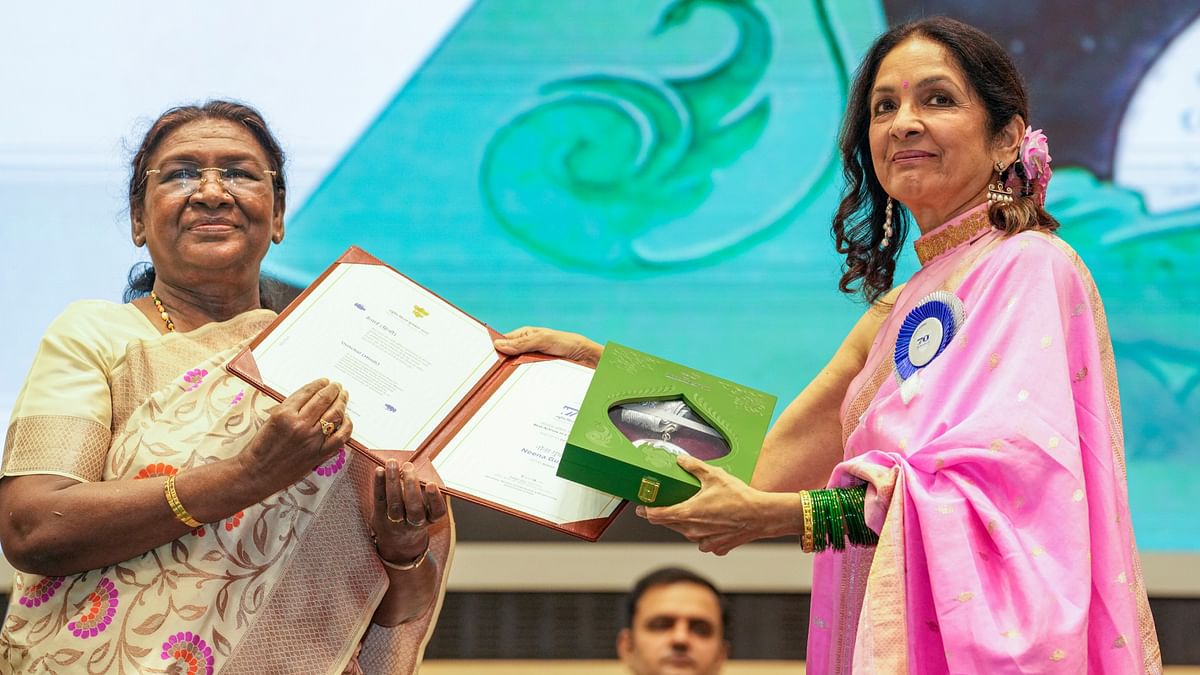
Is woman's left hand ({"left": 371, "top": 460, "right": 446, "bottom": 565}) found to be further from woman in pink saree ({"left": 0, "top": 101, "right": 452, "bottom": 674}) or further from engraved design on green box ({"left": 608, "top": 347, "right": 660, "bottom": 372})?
engraved design on green box ({"left": 608, "top": 347, "right": 660, "bottom": 372})

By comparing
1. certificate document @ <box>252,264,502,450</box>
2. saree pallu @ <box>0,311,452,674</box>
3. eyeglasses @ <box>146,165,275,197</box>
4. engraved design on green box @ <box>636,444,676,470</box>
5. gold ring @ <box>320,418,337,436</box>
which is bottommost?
saree pallu @ <box>0,311,452,674</box>

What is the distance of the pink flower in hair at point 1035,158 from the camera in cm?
206

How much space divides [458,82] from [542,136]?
0.25m

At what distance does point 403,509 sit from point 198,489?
30 centimetres

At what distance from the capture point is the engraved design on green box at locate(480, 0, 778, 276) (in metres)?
3.54

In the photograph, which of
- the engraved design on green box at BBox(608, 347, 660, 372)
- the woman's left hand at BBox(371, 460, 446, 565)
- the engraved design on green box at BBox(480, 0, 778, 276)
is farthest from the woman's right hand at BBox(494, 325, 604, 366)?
the engraved design on green box at BBox(480, 0, 778, 276)

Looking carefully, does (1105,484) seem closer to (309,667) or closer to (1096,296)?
(1096,296)

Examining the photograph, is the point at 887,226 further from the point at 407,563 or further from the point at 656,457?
the point at 407,563

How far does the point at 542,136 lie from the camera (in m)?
3.56

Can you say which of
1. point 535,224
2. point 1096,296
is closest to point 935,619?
point 1096,296

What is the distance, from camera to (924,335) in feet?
6.64

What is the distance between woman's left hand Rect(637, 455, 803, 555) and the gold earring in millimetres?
535

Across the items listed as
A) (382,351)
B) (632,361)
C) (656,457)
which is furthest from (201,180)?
(656,457)

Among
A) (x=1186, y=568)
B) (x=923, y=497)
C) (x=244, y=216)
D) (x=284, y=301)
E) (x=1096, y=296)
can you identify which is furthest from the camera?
(x=1186, y=568)
